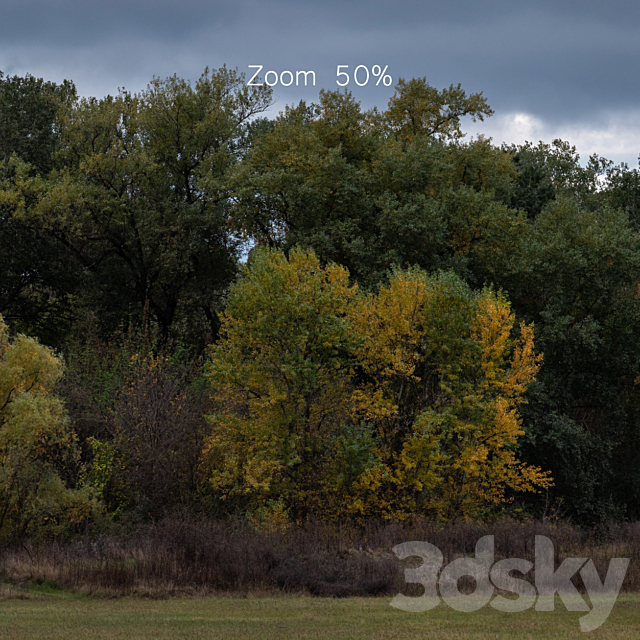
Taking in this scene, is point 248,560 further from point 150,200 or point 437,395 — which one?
point 150,200

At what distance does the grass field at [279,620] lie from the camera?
12.8 meters

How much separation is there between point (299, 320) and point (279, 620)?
14.3 meters

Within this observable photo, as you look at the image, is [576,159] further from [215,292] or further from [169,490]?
[169,490]

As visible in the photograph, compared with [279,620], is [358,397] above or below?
above

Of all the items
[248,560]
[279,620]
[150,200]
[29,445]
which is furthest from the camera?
[150,200]

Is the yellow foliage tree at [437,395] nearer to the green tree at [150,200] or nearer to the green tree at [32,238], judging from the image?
the green tree at [150,200]

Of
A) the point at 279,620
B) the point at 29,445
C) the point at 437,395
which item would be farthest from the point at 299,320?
the point at 279,620

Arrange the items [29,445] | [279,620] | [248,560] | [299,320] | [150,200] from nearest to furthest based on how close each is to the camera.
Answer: [279,620], [248,560], [29,445], [299,320], [150,200]

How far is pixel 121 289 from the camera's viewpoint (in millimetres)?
41906

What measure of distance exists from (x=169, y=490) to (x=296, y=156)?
16.9 m

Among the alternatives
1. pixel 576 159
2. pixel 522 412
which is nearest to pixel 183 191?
pixel 522 412

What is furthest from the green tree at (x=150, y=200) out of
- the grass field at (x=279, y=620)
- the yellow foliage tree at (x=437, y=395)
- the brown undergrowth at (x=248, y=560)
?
the grass field at (x=279, y=620)

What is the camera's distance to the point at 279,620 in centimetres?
1416

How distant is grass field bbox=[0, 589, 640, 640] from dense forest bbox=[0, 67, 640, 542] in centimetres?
867
